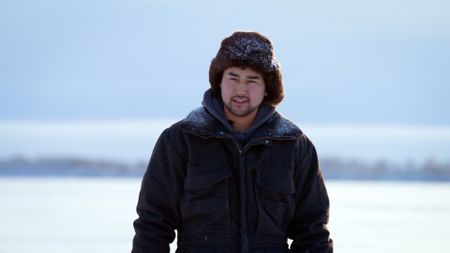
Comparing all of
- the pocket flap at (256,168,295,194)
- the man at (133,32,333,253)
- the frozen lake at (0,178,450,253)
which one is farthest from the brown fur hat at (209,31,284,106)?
the frozen lake at (0,178,450,253)

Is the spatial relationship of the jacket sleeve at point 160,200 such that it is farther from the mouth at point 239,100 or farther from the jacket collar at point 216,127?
the mouth at point 239,100

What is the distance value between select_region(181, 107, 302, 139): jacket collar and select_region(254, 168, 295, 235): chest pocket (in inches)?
4.2

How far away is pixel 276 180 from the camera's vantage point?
2834mm

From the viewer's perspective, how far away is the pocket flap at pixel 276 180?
2.81 metres

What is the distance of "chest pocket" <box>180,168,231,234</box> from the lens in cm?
278

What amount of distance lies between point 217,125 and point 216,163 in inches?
4.3

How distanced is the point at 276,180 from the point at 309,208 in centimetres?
18

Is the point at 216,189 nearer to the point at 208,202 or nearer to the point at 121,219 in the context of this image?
the point at 208,202

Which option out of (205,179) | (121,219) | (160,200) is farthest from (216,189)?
(121,219)

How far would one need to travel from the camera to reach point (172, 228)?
286 cm

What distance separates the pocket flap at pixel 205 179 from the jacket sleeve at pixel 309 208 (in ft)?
0.85

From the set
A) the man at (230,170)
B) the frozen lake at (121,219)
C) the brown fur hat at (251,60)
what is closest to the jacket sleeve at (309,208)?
the man at (230,170)

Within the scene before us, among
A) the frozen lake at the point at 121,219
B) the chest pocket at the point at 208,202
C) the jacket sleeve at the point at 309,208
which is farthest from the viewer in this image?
the frozen lake at the point at 121,219

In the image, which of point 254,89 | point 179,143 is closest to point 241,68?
point 254,89
